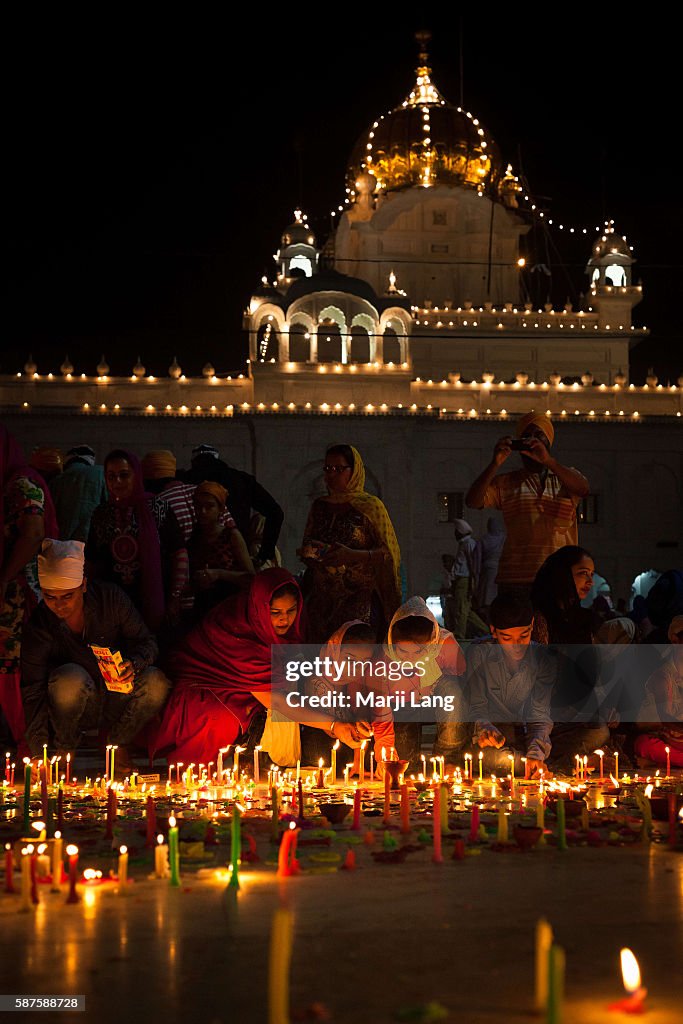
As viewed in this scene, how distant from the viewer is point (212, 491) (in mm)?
8711

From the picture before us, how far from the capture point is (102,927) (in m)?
3.93

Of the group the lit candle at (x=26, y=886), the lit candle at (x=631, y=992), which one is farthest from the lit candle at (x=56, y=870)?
the lit candle at (x=631, y=992)

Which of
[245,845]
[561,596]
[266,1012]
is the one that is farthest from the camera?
[561,596]

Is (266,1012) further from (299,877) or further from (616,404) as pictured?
(616,404)

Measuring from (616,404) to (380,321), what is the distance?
223 inches

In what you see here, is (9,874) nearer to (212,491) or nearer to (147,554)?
(147,554)

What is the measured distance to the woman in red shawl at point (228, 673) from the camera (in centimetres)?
744

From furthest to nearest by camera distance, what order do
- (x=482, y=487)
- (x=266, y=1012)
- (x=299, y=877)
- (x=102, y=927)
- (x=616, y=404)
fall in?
(x=616, y=404)
(x=482, y=487)
(x=299, y=877)
(x=102, y=927)
(x=266, y=1012)

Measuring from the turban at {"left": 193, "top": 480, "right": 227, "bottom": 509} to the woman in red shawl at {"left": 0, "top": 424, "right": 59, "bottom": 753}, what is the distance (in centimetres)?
114

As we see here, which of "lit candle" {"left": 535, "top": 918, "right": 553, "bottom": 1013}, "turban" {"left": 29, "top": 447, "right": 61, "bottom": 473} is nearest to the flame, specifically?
"lit candle" {"left": 535, "top": 918, "right": 553, "bottom": 1013}

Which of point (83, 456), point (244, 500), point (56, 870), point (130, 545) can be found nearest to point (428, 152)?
point (83, 456)

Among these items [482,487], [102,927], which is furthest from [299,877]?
[482,487]

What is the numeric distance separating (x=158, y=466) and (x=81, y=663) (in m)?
2.77

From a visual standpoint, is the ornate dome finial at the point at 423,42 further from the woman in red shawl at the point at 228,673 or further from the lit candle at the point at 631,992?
the lit candle at the point at 631,992
